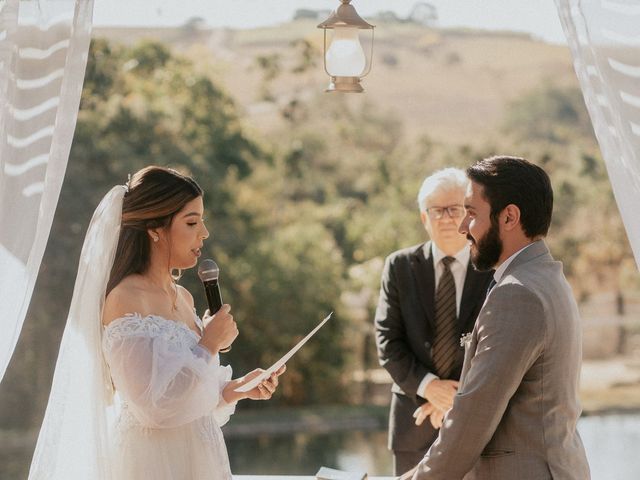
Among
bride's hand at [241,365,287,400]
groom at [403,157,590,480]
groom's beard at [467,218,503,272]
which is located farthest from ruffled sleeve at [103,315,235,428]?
groom's beard at [467,218,503,272]

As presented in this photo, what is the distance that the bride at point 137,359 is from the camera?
245 centimetres

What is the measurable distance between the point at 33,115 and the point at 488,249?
4.32ft

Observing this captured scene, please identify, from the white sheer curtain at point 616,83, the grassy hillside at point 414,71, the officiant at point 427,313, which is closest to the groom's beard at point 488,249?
the white sheer curtain at point 616,83

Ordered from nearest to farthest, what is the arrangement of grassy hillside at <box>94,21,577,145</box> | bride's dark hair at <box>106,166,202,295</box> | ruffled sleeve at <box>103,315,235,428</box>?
ruffled sleeve at <box>103,315,235,428</box> → bride's dark hair at <box>106,166,202,295</box> → grassy hillside at <box>94,21,577,145</box>

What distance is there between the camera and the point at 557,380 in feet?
7.02

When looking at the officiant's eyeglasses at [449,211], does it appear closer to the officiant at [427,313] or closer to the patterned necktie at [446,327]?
the officiant at [427,313]

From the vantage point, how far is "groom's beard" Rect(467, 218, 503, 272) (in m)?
2.24

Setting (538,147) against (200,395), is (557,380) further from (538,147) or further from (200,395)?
(538,147)

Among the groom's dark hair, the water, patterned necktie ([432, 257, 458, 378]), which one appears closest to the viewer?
the groom's dark hair

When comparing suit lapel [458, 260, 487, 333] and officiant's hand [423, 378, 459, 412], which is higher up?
suit lapel [458, 260, 487, 333]

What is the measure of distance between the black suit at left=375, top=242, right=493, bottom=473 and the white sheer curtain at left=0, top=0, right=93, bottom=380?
4.27 ft

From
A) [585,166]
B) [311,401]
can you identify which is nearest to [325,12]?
[585,166]

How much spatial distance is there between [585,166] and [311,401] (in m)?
6.93

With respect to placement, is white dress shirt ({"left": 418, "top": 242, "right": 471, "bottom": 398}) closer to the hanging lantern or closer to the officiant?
the officiant
